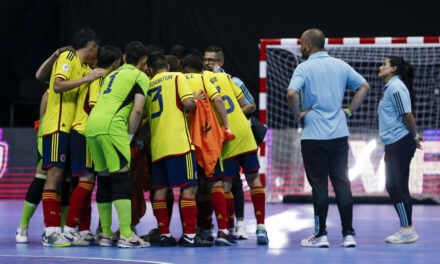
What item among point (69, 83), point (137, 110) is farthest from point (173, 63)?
point (69, 83)

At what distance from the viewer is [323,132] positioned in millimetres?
6168

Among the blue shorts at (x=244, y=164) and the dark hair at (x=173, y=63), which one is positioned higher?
the dark hair at (x=173, y=63)

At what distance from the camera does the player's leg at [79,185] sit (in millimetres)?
6340

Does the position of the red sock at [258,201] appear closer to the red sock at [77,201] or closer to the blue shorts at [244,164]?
the blue shorts at [244,164]

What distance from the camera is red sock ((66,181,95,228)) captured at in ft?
20.8

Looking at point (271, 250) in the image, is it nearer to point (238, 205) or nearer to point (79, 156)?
point (238, 205)

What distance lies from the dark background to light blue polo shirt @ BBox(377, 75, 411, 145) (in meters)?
6.90

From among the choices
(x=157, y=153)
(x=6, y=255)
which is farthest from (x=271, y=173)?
(x=6, y=255)

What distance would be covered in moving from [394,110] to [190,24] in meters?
7.86

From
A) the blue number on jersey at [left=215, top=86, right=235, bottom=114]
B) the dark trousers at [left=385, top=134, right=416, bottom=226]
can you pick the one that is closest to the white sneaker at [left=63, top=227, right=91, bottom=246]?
the blue number on jersey at [left=215, top=86, right=235, bottom=114]

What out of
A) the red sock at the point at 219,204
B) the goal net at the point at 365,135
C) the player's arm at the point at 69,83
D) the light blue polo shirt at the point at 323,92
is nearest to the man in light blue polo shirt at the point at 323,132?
the light blue polo shirt at the point at 323,92

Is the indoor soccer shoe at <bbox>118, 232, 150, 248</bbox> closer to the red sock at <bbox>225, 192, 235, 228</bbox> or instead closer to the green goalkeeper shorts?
the green goalkeeper shorts

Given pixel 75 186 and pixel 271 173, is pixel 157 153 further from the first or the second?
pixel 271 173

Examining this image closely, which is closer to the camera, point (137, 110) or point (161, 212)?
point (137, 110)
